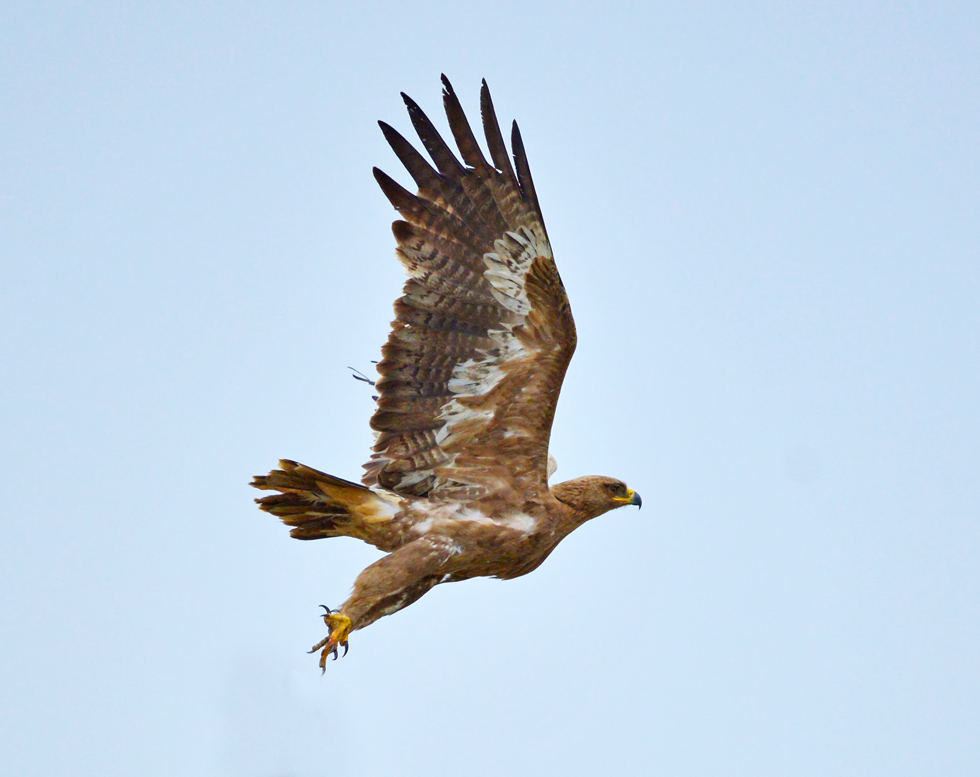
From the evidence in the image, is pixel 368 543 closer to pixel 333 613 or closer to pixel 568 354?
pixel 333 613

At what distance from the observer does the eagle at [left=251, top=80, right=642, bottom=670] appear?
8336mm

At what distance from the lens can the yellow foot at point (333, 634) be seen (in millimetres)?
7551

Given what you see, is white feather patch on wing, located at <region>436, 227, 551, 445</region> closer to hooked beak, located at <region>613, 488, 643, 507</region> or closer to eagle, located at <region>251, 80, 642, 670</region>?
eagle, located at <region>251, 80, 642, 670</region>

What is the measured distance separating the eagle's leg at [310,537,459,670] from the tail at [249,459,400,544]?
363 millimetres

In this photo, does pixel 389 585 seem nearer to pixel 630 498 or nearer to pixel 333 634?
pixel 333 634

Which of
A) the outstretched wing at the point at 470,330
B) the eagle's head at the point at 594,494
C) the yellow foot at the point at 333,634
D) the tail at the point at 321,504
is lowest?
the yellow foot at the point at 333,634

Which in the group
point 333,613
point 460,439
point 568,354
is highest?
point 568,354

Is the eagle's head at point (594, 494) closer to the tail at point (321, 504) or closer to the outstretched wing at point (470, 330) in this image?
the outstretched wing at point (470, 330)

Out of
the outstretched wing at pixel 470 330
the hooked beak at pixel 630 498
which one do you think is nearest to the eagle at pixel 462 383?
the outstretched wing at pixel 470 330

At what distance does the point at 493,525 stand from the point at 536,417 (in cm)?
75

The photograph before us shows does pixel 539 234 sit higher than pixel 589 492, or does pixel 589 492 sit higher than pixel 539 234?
pixel 539 234

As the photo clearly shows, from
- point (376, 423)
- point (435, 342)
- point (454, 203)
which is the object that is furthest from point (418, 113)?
point (376, 423)

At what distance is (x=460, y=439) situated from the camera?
28.4 ft

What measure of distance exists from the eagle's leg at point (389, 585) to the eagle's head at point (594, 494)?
95cm
